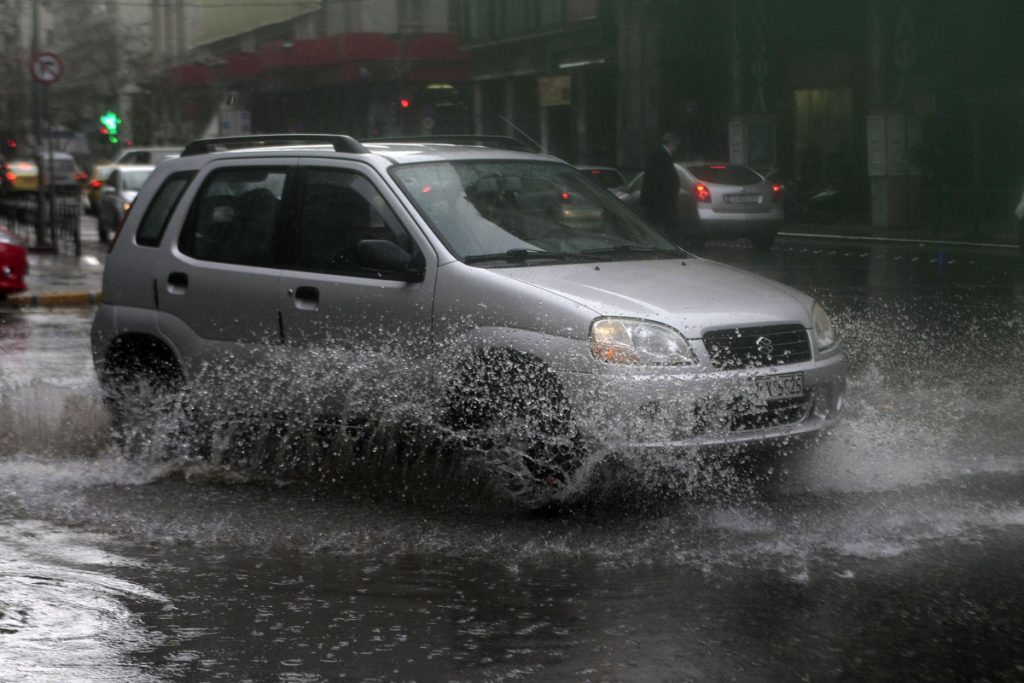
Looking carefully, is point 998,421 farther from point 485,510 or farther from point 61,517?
point 61,517

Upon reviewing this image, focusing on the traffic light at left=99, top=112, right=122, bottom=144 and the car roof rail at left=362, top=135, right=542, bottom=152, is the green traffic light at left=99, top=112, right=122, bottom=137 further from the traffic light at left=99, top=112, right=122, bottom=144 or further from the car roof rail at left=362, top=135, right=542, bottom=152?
the car roof rail at left=362, top=135, right=542, bottom=152

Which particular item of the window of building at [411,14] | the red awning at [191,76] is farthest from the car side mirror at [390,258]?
the red awning at [191,76]

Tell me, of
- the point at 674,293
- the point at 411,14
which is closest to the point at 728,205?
the point at 674,293

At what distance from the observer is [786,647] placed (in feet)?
15.5

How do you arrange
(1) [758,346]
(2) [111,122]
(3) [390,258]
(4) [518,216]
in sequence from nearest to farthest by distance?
(1) [758,346]
(3) [390,258]
(4) [518,216]
(2) [111,122]

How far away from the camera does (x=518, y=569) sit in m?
5.78

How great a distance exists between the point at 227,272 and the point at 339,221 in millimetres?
742

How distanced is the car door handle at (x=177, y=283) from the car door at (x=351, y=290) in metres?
0.77

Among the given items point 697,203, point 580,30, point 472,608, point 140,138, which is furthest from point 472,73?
point 472,608

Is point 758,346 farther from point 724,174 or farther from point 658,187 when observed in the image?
point 724,174

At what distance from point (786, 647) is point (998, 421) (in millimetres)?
4561

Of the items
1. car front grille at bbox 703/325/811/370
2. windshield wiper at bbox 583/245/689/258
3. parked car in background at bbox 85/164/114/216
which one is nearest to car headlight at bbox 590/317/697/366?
car front grille at bbox 703/325/811/370

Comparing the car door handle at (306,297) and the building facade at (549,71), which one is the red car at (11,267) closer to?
the car door handle at (306,297)

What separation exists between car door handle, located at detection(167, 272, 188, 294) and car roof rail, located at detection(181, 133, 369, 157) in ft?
2.32
